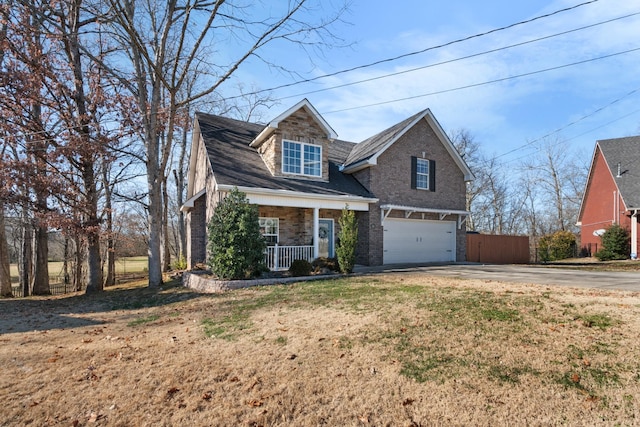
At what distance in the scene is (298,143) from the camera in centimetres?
1497

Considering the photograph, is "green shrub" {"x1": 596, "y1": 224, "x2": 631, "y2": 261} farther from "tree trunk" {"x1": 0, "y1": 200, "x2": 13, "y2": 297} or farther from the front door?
"tree trunk" {"x1": 0, "y1": 200, "x2": 13, "y2": 297}

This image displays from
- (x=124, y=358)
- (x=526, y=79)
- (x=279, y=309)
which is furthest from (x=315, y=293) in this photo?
(x=526, y=79)

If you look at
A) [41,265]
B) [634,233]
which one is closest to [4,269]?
[41,265]

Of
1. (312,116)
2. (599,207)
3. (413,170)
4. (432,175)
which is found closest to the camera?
(312,116)

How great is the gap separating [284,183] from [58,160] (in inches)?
337

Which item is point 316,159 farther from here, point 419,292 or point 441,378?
point 441,378

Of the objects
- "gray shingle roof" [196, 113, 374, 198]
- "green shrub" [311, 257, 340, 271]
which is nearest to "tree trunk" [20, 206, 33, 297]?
"gray shingle roof" [196, 113, 374, 198]

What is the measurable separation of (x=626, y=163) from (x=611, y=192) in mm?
1911

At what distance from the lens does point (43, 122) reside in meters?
15.0

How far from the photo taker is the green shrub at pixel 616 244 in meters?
20.4

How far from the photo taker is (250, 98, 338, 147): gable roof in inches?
563

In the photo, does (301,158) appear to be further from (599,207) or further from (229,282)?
(599,207)

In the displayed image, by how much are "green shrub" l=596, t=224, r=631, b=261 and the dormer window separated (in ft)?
57.4

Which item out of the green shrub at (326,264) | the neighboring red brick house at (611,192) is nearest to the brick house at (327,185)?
the green shrub at (326,264)
